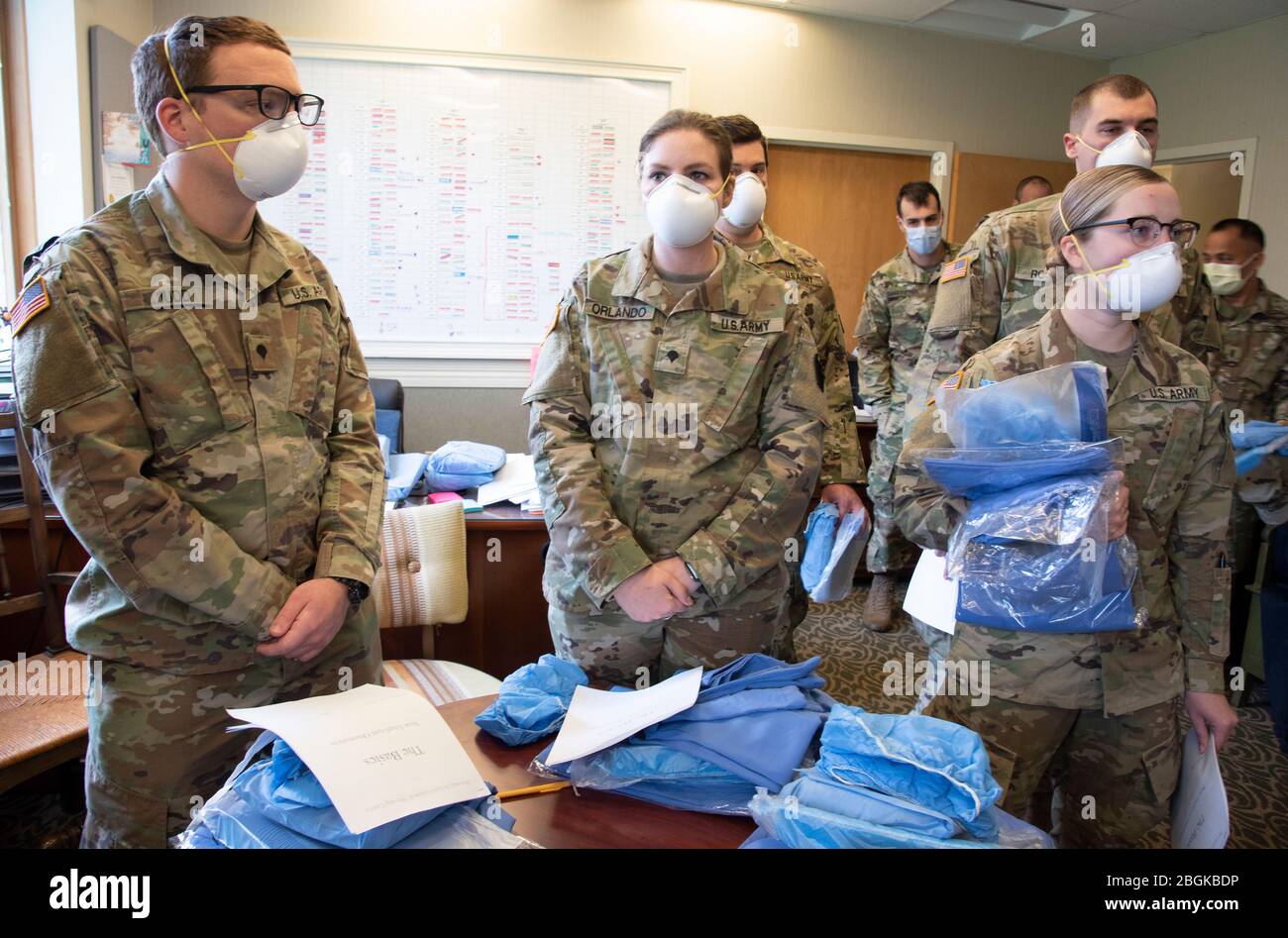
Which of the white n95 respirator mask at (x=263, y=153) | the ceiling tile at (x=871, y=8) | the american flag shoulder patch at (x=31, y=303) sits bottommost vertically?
the american flag shoulder patch at (x=31, y=303)

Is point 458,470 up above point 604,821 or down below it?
above

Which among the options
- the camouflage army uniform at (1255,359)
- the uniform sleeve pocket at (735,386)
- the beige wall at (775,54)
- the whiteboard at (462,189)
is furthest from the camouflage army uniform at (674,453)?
the beige wall at (775,54)

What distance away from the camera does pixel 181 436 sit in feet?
4.19

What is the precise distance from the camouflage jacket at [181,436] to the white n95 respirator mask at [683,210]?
0.65 metres

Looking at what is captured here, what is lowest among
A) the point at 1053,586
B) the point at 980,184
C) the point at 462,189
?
the point at 1053,586

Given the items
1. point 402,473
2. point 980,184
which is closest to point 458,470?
point 402,473

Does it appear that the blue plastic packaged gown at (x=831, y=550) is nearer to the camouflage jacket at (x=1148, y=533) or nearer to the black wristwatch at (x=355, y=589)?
the camouflage jacket at (x=1148, y=533)

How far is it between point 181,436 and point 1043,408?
4.26 ft

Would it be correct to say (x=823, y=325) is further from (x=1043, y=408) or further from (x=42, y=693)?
(x=42, y=693)

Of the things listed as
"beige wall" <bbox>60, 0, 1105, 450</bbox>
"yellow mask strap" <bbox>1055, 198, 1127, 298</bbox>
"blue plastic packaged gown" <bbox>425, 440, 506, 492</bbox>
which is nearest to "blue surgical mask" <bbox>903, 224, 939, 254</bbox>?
"beige wall" <bbox>60, 0, 1105, 450</bbox>

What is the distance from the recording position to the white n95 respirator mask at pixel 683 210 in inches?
63.9
